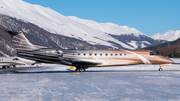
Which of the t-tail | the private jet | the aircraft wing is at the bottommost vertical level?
the aircraft wing

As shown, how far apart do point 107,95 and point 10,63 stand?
41.5 metres

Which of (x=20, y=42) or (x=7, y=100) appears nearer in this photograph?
(x=7, y=100)

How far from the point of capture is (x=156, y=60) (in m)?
33.1

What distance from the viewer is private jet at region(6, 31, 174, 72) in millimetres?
32281

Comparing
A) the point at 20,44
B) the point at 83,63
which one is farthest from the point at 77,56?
the point at 20,44

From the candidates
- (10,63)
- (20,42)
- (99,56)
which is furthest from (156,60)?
(10,63)

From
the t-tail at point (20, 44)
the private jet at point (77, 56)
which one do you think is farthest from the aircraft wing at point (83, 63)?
the t-tail at point (20, 44)

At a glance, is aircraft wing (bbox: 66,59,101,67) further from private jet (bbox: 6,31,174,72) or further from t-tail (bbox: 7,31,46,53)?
t-tail (bbox: 7,31,46,53)

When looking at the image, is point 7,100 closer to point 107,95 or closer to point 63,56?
point 107,95

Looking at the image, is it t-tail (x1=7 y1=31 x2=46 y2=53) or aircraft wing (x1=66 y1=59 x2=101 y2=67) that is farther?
t-tail (x1=7 y1=31 x2=46 y2=53)

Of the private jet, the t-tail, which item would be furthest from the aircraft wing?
the t-tail

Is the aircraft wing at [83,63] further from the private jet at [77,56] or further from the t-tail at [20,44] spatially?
the t-tail at [20,44]

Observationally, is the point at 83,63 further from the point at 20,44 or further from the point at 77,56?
Answer: the point at 20,44

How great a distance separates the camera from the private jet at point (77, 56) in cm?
3228
